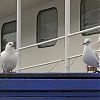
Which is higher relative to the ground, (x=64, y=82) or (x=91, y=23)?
(x=91, y=23)

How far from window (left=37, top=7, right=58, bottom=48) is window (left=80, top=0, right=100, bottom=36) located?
40.5 inches

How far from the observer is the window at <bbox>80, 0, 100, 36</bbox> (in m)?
6.37

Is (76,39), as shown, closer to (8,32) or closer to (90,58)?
(90,58)

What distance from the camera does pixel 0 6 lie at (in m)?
9.14

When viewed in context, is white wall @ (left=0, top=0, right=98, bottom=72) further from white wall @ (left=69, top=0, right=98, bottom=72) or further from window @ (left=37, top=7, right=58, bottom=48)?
window @ (left=37, top=7, right=58, bottom=48)

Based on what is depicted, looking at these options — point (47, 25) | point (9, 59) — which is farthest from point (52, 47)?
point (9, 59)

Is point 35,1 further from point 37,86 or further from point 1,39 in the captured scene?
point 37,86

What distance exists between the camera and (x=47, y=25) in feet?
26.6

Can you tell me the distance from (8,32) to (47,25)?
204 cm

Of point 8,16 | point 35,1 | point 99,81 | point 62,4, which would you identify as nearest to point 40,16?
point 35,1

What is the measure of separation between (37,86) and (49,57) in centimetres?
532

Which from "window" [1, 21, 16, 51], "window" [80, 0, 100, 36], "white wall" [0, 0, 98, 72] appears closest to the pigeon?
"white wall" [0, 0, 98, 72]

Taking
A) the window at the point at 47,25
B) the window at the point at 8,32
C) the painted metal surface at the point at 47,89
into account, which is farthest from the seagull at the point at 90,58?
the window at the point at 8,32

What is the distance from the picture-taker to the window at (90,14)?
20.9ft
